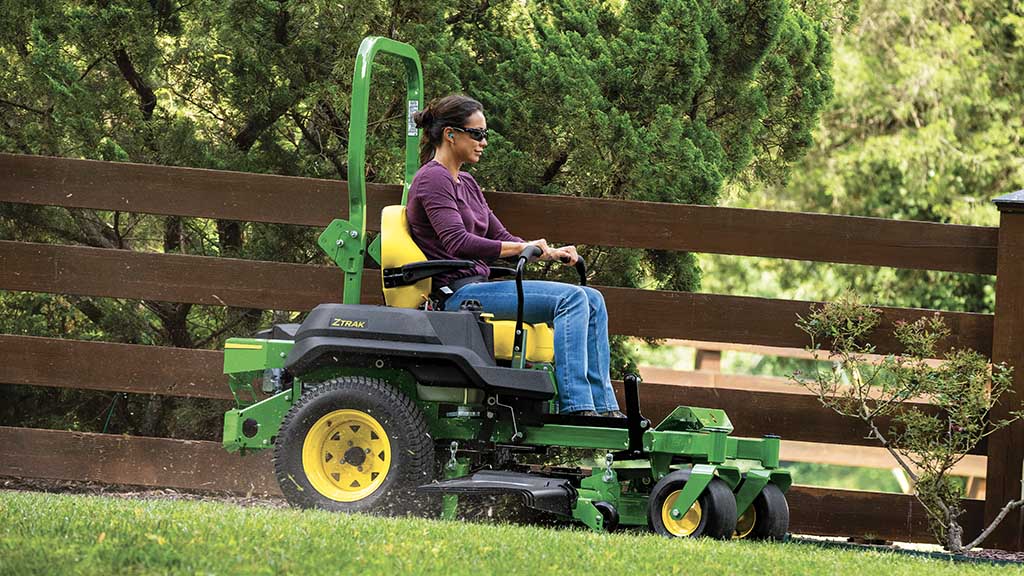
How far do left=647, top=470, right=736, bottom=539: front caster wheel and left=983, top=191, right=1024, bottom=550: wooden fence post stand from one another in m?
1.85

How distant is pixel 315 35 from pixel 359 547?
3564 millimetres

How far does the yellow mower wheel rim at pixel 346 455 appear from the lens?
5367mm

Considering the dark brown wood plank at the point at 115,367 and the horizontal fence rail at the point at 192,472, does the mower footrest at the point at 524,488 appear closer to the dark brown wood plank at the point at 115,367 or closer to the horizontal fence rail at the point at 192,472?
the horizontal fence rail at the point at 192,472

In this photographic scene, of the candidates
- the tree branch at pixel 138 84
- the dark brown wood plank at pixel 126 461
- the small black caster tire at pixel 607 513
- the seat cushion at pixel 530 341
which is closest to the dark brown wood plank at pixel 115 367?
the dark brown wood plank at pixel 126 461

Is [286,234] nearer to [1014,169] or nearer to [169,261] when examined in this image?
[169,261]

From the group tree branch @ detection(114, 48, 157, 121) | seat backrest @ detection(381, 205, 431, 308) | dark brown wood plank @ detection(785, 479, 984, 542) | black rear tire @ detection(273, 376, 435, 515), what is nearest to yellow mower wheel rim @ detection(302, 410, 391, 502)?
black rear tire @ detection(273, 376, 435, 515)

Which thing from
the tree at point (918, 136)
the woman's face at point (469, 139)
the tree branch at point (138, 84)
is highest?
the tree at point (918, 136)

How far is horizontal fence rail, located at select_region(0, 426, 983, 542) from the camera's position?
6496 mm

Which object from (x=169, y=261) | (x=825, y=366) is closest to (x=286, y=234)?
(x=169, y=261)

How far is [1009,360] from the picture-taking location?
640 centimetres

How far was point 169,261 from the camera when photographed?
6.70m

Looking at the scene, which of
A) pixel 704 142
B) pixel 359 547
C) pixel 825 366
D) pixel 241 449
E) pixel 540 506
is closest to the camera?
pixel 359 547

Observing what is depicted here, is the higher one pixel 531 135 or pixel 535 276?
pixel 531 135

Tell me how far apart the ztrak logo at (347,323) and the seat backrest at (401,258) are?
0.29 meters
